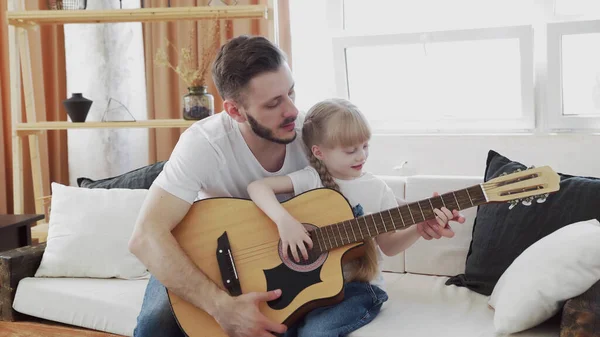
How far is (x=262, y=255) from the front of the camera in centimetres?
190

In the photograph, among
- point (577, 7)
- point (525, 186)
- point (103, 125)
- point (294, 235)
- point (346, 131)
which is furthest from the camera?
point (103, 125)

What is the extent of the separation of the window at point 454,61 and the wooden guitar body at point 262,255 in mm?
1503

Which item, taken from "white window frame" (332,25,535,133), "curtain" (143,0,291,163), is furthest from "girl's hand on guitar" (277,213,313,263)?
"curtain" (143,0,291,163)

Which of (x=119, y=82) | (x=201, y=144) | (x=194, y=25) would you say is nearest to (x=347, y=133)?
(x=201, y=144)

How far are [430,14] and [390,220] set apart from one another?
1690 mm

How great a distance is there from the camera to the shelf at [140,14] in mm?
2992

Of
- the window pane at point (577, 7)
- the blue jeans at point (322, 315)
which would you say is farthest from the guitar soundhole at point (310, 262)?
the window pane at point (577, 7)

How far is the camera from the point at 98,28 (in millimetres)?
3547

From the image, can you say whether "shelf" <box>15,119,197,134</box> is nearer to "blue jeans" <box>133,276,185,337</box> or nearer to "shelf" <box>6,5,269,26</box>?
"shelf" <box>6,5,269,26</box>

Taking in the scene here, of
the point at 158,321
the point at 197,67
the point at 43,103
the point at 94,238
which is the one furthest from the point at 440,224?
the point at 43,103

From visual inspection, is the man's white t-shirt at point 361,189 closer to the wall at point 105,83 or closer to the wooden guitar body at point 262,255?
the wooden guitar body at point 262,255

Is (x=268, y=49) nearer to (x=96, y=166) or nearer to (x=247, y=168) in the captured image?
(x=247, y=168)

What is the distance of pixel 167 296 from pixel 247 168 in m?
0.43

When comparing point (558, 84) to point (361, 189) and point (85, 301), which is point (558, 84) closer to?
point (361, 189)
